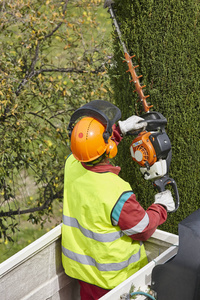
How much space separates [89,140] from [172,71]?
136cm

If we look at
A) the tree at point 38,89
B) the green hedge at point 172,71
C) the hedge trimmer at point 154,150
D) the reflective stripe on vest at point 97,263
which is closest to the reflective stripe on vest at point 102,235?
the reflective stripe on vest at point 97,263

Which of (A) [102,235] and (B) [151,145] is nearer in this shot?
(A) [102,235]

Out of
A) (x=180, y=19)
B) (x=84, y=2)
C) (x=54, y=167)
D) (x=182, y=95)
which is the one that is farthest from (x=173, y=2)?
(x=54, y=167)

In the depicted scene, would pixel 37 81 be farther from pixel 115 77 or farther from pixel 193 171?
pixel 193 171

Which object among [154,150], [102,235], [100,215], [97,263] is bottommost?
[97,263]

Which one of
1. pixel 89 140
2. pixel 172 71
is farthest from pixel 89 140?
pixel 172 71

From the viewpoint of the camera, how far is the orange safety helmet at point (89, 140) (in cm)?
212

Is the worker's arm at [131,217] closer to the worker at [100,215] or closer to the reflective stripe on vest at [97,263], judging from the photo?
the worker at [100,215]

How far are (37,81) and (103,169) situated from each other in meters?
2.56

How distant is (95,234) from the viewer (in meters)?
2.16

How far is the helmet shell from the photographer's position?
6.97 feet

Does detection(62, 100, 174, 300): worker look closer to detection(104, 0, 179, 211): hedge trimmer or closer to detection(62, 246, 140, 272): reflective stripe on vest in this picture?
detection(62, 246, 140, 272): reflective stripe on vest

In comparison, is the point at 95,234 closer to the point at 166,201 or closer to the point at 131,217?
the point at 131,217

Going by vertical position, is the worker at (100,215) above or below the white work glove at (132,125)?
below
